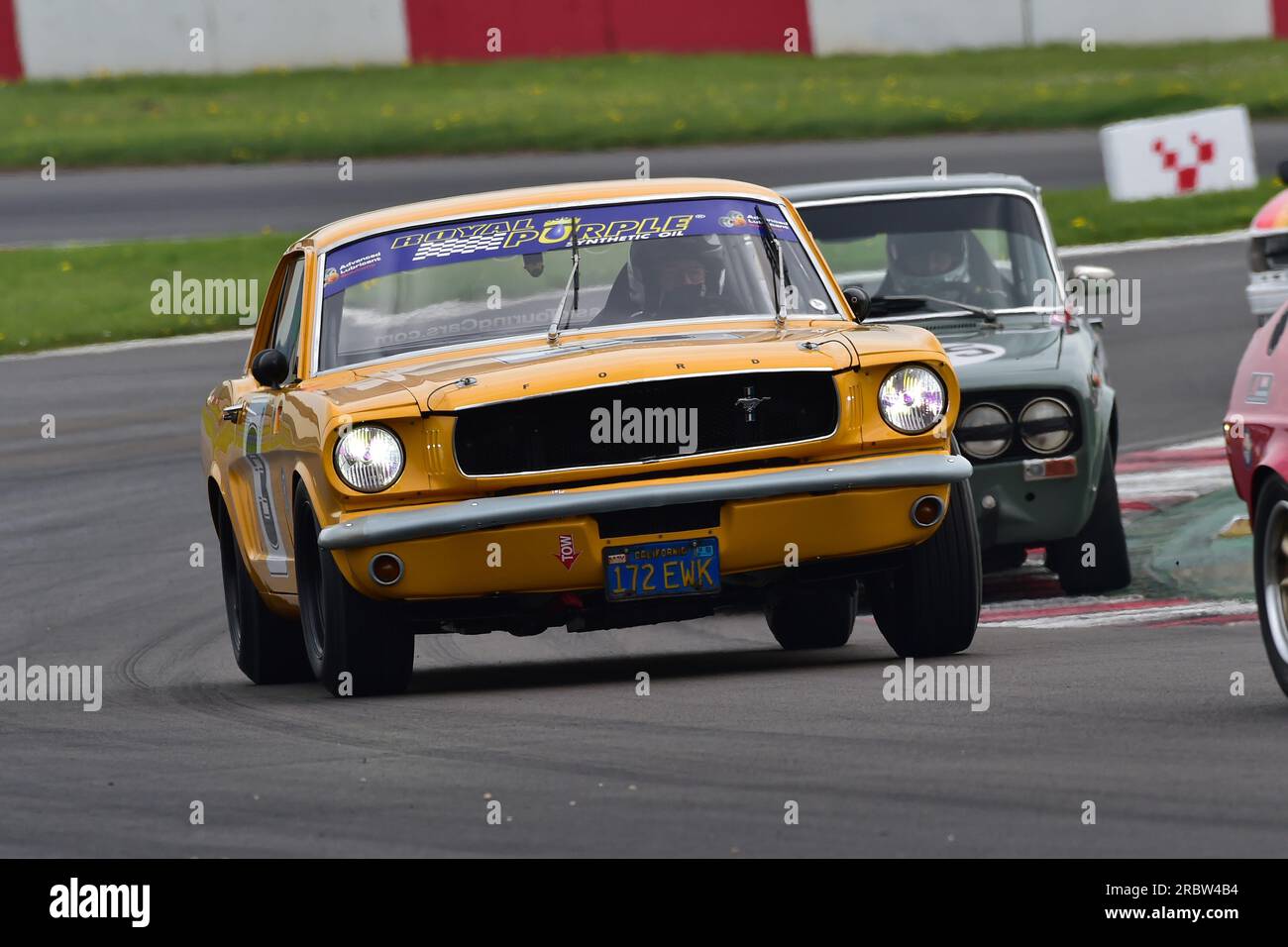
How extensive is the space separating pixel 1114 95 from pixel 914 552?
24.0m

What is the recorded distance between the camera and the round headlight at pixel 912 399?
7.57 m

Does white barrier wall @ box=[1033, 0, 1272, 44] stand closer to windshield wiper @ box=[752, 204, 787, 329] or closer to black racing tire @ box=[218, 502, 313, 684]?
windshield wiper @ box=[752, 204, 787, 329]

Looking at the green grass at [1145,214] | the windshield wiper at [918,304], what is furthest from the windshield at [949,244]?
the green grass at [1145,214]

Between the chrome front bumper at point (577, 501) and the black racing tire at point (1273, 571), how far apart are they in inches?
45.4

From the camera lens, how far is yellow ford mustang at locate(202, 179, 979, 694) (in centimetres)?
731

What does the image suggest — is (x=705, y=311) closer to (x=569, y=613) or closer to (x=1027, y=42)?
(x=569, y=613)

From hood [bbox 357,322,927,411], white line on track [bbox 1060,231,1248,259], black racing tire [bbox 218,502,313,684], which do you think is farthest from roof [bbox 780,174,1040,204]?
white line on track [bbox 1060,231,1248,259]

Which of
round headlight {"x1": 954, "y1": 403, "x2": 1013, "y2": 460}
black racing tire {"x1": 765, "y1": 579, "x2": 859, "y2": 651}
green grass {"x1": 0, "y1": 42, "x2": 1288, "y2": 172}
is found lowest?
black racing tire {"x1": 765, "y1": 579, "x2": 859, "y2": 651}

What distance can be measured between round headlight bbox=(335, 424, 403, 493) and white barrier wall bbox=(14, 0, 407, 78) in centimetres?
2735

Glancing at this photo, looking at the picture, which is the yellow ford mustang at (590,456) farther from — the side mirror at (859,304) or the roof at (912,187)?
the roof at (912,187)

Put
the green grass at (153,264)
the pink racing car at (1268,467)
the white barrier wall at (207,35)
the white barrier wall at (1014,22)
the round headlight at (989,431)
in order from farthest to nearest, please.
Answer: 1. the white barrier wall at (1014,22)
2. the white barrier wall at (207,35)
3. the green grass at (153,264)
4. the round headlight at (989,431)
5. the pink racing car at (1268,467)

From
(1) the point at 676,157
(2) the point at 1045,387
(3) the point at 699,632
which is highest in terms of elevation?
(1) the point at 676,157
